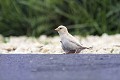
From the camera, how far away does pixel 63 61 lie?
23.8 ft

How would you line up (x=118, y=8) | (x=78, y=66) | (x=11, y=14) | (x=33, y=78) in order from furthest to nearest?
(x=11, y=14)
(x=118, y=8)
(x=78, y=66)
(x=33, y=78)

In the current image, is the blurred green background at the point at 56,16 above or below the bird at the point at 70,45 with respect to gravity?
above

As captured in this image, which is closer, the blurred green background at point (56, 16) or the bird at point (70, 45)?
the bird at point (70, 45)

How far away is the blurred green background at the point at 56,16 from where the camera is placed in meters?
12.5

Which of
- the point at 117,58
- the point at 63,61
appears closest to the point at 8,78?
the point at 63,61

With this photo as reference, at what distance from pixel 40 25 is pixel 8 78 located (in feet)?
22.4

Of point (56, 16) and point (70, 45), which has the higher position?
point (56, 16)

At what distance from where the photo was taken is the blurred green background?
41.0 ft

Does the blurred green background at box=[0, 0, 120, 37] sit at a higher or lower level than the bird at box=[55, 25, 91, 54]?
higher

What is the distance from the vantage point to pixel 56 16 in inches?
516

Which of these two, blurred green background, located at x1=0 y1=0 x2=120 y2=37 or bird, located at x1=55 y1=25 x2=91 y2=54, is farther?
blurred green background, located at x1=0 y1=0 x2=120 y2=37

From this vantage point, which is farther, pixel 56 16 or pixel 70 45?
pixel 56 16

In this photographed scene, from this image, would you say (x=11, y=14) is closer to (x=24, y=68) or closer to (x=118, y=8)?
(x=118, y=8)

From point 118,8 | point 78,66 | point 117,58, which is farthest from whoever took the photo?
point 118,8
